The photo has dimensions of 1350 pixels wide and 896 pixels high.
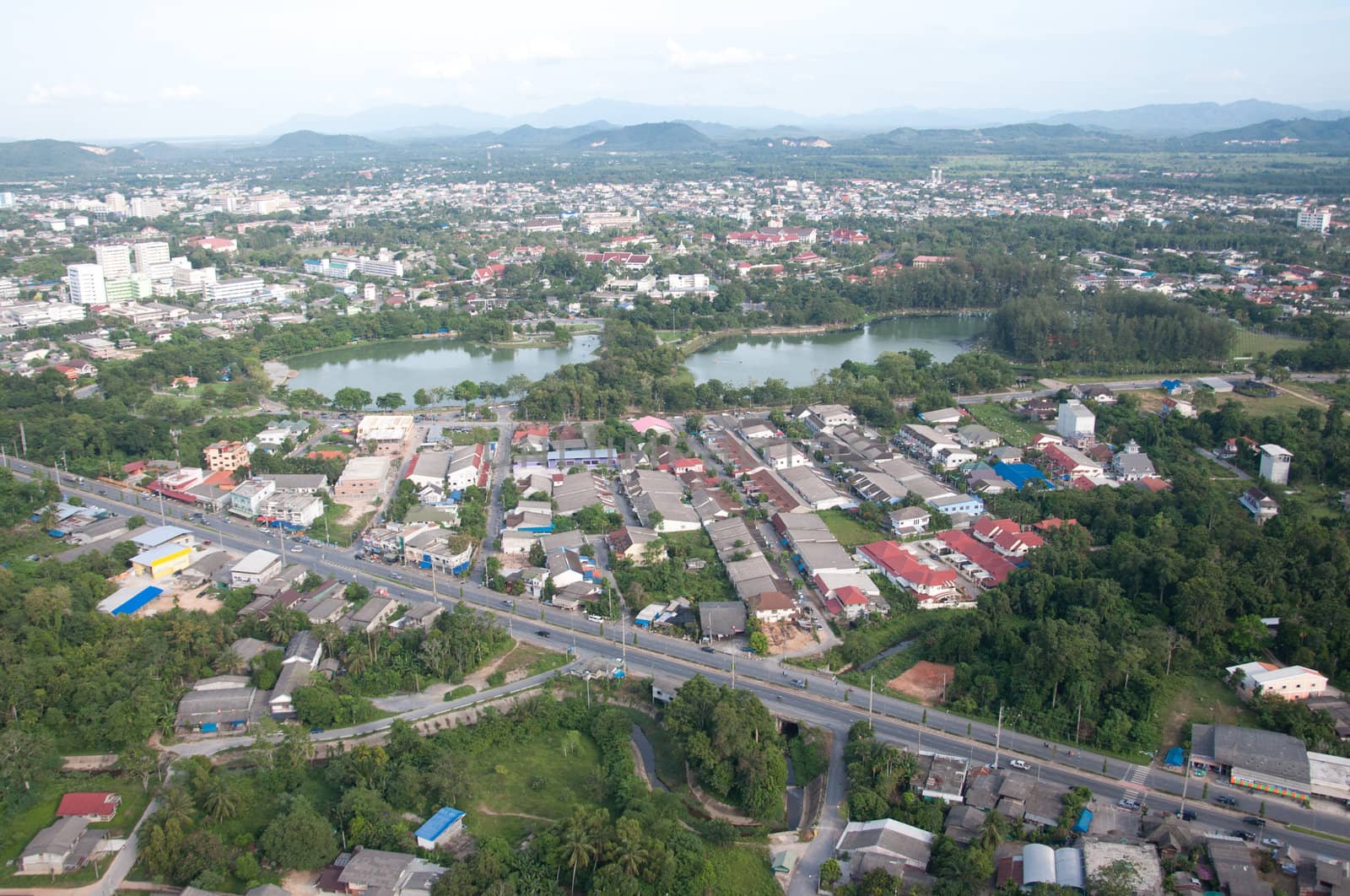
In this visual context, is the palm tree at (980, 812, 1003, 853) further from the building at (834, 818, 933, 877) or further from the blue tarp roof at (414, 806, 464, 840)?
the blue tarp roof at (414, 806, 464, 840)

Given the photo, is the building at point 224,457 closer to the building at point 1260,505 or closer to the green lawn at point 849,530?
the green lawn at point 849,530

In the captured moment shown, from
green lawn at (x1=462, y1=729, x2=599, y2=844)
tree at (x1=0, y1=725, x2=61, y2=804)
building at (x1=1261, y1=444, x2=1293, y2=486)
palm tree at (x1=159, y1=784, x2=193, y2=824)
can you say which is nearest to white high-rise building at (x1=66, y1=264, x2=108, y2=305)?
tree at (x1=0, y1=725, x2=61, y2=804)

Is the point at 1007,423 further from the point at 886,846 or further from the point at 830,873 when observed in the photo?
the point at 830,873

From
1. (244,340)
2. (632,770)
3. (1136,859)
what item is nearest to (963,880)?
(1136,859)

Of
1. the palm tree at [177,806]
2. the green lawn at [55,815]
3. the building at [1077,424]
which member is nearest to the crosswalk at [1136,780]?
the palm tree at [177,806]

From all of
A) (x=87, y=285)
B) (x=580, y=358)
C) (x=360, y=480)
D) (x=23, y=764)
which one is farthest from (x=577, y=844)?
(x=87, y=285)
